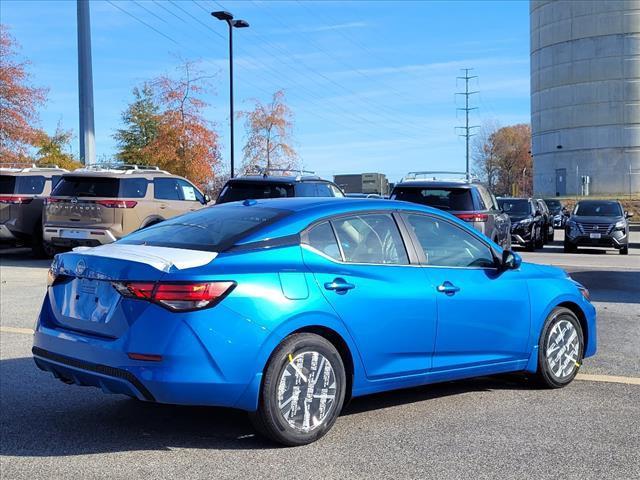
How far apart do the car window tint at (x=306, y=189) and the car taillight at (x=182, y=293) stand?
913cm

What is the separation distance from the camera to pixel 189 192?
17766 mm

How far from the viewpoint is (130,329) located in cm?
441

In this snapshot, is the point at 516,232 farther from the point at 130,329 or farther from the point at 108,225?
the point at 130,329

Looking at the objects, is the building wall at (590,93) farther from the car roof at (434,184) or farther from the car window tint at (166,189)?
the car roof at (434,184)

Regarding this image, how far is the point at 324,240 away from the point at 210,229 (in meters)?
0.79

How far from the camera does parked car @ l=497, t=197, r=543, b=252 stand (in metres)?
21.8

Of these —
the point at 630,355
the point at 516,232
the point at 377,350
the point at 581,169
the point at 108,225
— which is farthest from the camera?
the point at 581,169

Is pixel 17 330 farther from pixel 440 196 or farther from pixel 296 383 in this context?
pixel 440 196

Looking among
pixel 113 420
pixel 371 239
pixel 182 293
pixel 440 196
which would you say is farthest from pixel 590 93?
pixel 182 293

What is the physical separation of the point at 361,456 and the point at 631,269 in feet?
43.7

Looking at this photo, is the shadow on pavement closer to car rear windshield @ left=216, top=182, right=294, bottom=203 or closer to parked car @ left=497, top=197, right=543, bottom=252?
car rear windshield @ left=216, top=182, right=294, bottom=203

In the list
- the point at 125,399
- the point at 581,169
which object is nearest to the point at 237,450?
the point at 125,399

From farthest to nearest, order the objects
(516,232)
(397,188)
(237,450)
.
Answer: (516,232)
(397,188)
(237,450)

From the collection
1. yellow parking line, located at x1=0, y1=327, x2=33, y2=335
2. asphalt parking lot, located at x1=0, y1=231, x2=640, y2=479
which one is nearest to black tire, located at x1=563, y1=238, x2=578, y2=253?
asphalt parking lot, located at x1=0, y1=231, x2=640, y2=479
